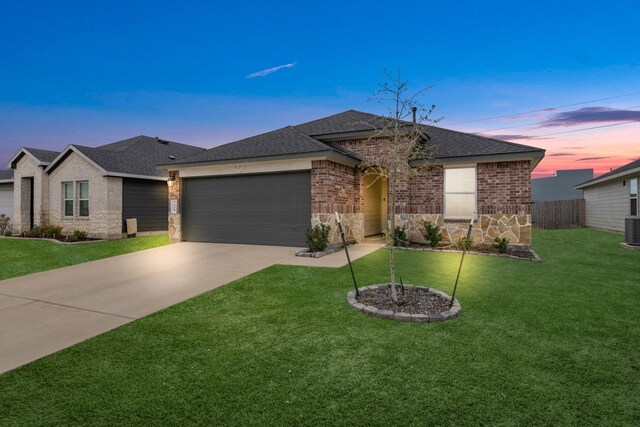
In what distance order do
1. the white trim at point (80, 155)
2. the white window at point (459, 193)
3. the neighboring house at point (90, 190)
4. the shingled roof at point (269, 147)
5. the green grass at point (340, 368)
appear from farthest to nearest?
1. the neighboring house at point (90, 190)
2. the white trim at point (80, 155)
3. the white window at point (459, 193)
4. the shingled roof at point (269, 147)
5. the green grass at point (340, 368)

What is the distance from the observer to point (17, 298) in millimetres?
5965

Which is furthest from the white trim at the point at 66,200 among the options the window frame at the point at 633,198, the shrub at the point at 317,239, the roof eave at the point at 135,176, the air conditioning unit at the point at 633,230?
the window frame at the point at 633,198

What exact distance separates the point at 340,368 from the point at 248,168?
9.96 metres

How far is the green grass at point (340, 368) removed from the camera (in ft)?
8.48

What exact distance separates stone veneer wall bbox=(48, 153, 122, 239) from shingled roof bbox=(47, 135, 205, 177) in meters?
0.46

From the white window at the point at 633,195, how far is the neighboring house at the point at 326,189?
10.1 metres

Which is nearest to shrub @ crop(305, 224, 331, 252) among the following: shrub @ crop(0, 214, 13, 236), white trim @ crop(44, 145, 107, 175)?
white trim @ crop(44, 145, 107, 175)

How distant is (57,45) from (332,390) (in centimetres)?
2159

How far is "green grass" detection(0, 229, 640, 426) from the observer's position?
259 cm

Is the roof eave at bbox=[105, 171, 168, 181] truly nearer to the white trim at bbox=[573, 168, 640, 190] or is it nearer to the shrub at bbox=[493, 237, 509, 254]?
the shrub at bbox=[493, 237, 509, 254]

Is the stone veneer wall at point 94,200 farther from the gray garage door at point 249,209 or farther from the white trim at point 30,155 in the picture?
the gray garage door at point 249,209

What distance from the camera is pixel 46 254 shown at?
1124 centimetres

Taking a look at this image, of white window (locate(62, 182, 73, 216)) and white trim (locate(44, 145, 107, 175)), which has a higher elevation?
white trim (locate(44, 145, 107, 175))

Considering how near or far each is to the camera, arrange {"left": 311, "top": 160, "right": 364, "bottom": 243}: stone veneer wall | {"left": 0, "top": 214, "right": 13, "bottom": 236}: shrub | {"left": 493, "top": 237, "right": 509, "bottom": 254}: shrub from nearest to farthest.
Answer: {"left": 493, "top": 237, "right": 509, "bottom": 254}: shrub
{"left": 311, "top": 160, "right": 364, "bottom": 243}: stone veneer wall
{"left": 0, "top": 214, "right": 13, "bottom": 236}: shrub
